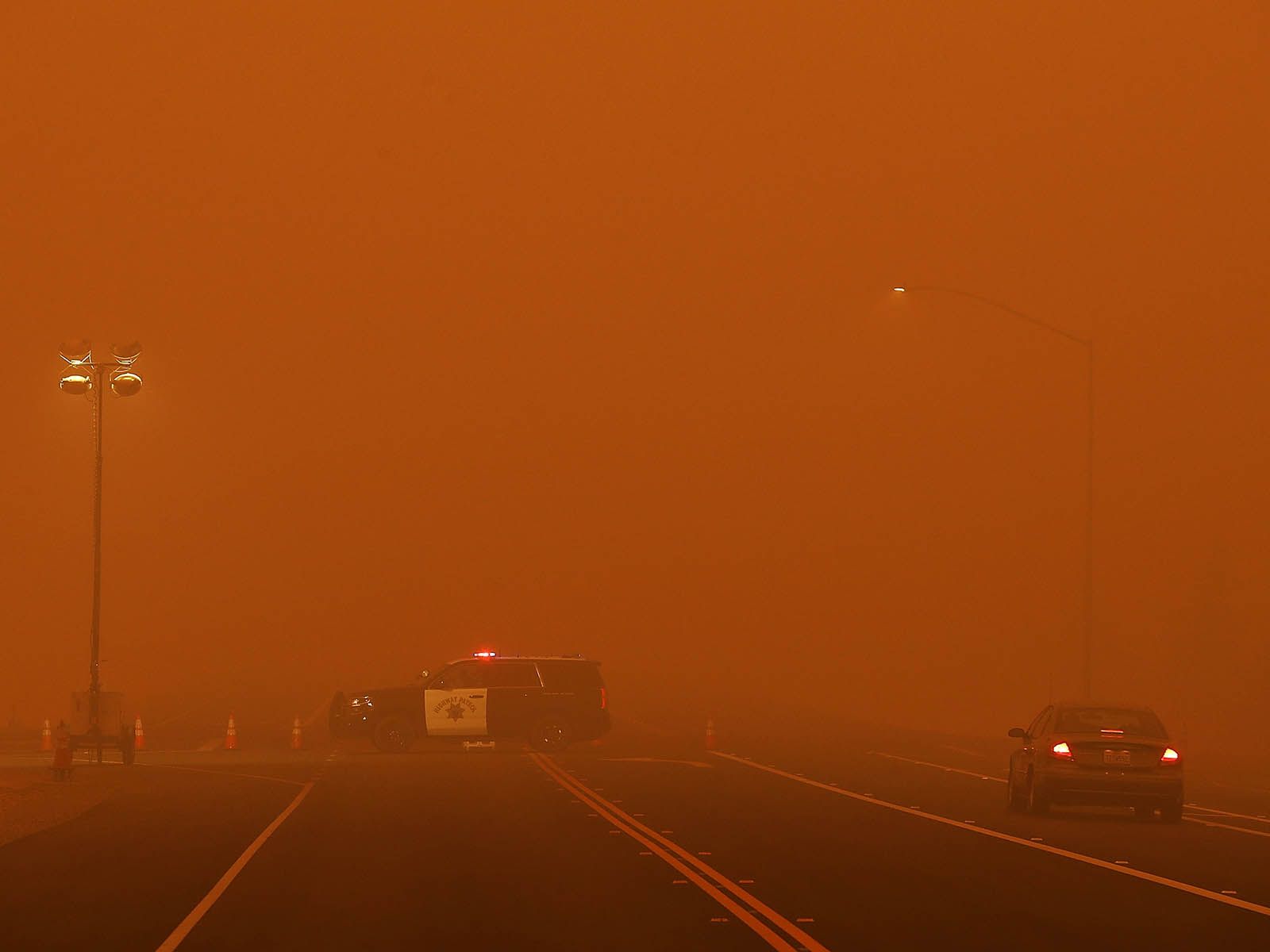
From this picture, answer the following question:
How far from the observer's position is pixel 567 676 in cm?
3938

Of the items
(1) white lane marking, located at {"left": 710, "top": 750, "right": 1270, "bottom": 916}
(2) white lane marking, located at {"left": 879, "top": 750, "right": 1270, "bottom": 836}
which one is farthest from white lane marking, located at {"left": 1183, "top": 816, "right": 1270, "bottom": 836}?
(1) white lane marking, located at {"left": 710, "top": 750, "right": 1270, "bottom": 916}

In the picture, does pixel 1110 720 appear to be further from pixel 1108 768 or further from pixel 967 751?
pixel 967 751

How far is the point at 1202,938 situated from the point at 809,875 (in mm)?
4744

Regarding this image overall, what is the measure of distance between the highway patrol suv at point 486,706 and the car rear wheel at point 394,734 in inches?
0.6

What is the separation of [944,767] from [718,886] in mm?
20993

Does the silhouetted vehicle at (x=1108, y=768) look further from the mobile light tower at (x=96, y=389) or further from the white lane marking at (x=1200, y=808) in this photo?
the mobile light tower at (x=96, y=389)

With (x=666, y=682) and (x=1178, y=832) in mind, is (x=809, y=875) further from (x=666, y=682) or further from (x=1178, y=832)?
(x=666, y=682)

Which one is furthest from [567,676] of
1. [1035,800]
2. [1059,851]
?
[1059,851]

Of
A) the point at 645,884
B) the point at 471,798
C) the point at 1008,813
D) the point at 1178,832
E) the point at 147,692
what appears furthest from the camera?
the point at 147,692

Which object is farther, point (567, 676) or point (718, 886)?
point (567, 676)

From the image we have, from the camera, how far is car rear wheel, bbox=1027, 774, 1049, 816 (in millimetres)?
24562

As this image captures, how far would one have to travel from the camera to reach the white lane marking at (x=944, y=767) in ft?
111

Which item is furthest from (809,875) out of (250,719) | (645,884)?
(250,719)

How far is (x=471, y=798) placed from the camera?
27688 mm
